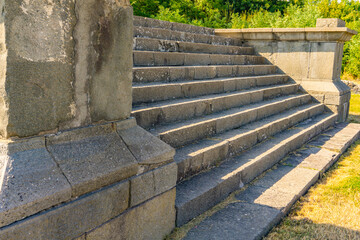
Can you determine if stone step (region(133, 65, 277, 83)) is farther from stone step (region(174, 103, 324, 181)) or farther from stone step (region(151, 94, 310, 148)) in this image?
stone step (region(174, 103, 324, 181))

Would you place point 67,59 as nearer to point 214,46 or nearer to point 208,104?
point 208,104

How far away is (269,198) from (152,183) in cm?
159

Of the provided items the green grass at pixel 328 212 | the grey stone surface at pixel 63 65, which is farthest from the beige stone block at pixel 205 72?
the grey stone surface at pixel 63 65

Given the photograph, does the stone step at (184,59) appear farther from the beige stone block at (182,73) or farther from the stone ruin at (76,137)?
the stone ruin at (76,137)

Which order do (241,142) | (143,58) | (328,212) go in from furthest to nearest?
(143,58)
(241,142)
(328,212)

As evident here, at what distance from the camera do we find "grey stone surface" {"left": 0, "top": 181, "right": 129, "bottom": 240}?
1.67 metres

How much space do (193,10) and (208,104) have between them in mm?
13913

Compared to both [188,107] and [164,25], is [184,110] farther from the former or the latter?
[164,25]

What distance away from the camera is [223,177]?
350cm

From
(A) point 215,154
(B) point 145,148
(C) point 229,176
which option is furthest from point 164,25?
(B) point 145,148

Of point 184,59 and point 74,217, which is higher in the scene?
point 184,59

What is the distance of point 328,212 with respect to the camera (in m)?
3.49

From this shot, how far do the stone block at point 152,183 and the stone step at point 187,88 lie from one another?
55.2 inches

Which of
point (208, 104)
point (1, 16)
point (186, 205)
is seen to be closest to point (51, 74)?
point (1, 16)
